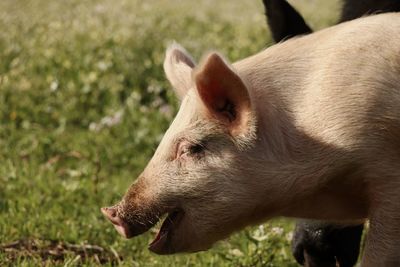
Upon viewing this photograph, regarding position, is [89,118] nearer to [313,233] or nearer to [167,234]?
[313,233]

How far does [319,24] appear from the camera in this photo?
42.1 ft

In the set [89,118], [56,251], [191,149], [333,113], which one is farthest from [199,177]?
[89,118]

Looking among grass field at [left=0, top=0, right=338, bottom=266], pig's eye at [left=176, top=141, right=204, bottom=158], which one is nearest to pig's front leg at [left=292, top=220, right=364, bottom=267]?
grass field at [left=0, top=0, right=338, bottom=266]

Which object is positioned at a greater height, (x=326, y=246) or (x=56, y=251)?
(x=56, y=251)

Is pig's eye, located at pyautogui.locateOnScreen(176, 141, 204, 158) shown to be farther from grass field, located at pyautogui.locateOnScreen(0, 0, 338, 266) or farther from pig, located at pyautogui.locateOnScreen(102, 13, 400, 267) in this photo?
grass field, located at pyautogui.locateOnScreen(0, 0, 338, 266)

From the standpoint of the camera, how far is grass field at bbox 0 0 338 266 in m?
4.91

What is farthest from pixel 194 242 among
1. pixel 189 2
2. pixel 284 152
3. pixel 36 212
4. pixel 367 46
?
pixel 189 2

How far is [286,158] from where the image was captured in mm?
3668

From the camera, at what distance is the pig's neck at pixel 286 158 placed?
12.0ft

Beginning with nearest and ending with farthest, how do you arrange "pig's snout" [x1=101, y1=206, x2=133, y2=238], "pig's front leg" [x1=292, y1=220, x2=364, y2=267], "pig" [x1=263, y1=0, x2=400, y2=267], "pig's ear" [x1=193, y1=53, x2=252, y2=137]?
"pig's ear" [x1=193, y1=53, x2=252, y2=137], "pig's snout" [x1=101, y1=206, x2=133, y2=238], "pig" [x1=263, y1=0, x2=400, y2=267], "pig's front leg" [x1=292, y1=220, x2=364, y2=267]

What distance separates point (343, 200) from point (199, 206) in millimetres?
583

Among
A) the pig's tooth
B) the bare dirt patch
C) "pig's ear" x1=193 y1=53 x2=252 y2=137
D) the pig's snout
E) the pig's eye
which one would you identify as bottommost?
the bare dirt patch

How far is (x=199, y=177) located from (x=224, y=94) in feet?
1.10

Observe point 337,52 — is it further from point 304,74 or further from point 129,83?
point 129,83
